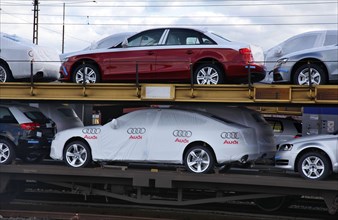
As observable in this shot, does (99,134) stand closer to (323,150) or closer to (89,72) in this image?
(89,72)

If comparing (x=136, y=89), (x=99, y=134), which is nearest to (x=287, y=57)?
(x=136, y=89)

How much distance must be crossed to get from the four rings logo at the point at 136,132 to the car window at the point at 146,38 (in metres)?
1.66

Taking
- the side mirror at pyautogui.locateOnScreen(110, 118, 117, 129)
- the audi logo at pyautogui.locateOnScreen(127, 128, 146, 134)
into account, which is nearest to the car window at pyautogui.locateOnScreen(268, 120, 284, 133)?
the audi logo at pyautogui.locateOnScreen(127, 128, 146, 134)

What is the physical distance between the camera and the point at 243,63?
27.5 feet

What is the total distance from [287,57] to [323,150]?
1832 mm

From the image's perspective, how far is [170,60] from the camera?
340 inches

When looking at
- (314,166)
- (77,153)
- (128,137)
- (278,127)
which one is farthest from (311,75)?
(278,127)

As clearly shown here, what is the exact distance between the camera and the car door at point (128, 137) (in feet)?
27.5

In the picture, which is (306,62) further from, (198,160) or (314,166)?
(198,160)

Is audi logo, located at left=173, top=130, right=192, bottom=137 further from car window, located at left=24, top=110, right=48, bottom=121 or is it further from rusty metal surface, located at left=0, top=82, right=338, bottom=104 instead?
car window, located at left=24, top=110, right=48, bottom=121

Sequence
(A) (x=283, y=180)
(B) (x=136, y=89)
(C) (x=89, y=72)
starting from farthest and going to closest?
(C) (x=89, y=72), (B) (x=136, y=89), (A) (x=283, y=180)

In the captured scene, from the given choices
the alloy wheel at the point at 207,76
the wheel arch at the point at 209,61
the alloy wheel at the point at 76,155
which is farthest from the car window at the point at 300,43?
the alloy wheel at the point at 76,155

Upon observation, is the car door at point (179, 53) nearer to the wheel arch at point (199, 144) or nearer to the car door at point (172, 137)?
the car door at point (172, 137)

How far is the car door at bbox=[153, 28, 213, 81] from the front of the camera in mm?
8586
